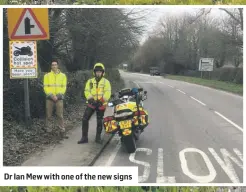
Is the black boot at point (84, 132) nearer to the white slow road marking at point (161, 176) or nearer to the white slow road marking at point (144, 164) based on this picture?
the white slow road marking at point (144, 164)

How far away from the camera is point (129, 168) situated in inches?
165

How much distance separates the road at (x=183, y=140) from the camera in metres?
4.22

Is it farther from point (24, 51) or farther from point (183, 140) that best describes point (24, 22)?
point (183, 140)

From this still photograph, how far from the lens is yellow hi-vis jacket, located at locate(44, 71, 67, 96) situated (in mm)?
4584

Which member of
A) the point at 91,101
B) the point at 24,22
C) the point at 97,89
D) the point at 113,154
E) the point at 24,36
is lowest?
the point at 113,154

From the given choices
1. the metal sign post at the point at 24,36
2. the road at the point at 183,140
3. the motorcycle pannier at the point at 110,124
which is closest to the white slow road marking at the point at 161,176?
the road at the point at 183,140

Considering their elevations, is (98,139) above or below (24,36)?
below

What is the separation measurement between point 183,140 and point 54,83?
5.60 ft

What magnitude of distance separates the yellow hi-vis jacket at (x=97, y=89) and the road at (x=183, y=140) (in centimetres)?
50

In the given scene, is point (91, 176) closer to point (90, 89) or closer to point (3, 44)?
point (90, 89)

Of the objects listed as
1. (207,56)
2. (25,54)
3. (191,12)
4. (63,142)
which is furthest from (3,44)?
(207,56)

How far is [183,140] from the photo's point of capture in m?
4.82

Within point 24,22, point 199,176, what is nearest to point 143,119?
point 199,176

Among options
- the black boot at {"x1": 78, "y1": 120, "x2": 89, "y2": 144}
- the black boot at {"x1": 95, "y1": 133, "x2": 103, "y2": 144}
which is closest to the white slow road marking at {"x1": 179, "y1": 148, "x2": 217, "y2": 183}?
the black boot at {"x1": 95, "y1": 133, "x2": 103, "y2": 144}
